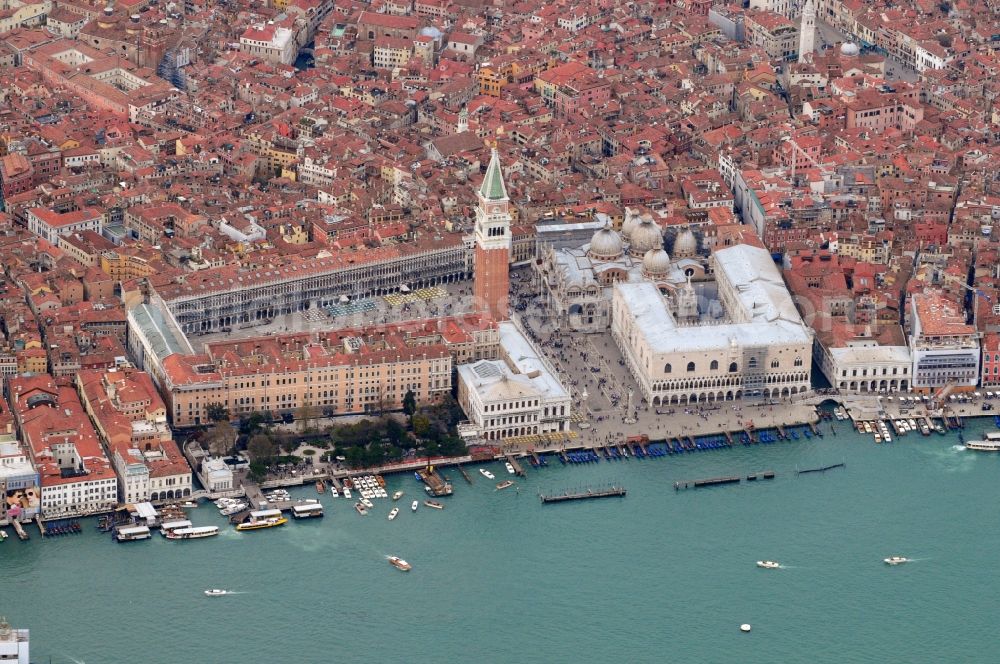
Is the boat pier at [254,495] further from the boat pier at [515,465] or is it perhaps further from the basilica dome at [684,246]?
the basilica dome at [684,246]

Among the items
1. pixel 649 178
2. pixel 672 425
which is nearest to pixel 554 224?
pixel 649 178

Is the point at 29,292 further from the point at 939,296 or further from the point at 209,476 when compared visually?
the point at 939,296

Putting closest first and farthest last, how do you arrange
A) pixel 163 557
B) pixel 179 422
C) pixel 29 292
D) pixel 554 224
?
pixel 163 557, pixel 179 422, pixel 29 292, pixel 554 224

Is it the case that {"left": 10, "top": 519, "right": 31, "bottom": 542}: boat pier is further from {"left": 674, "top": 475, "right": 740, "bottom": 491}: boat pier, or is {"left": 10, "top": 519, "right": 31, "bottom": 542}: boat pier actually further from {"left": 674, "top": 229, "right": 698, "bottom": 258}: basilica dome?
{"left": 674, "top": 229, "right": 698, "bottom": 258}: basilica dome

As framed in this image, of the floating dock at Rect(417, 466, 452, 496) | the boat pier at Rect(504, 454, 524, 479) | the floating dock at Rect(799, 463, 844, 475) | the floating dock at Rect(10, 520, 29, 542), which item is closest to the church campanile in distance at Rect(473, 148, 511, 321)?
the boat pier at Rect(504, 454, 524, 479)

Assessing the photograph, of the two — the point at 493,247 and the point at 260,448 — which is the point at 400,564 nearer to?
the point at 260,448

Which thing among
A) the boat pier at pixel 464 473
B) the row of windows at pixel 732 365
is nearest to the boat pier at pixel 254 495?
the boat pier at pixel 464 473

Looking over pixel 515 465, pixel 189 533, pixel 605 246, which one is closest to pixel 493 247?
pixel 605 246
